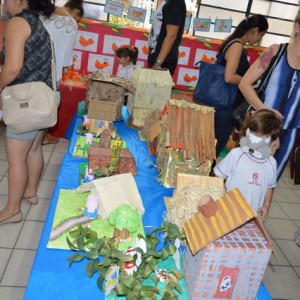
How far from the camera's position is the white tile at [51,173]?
3.55m

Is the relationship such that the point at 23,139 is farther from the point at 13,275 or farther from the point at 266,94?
the point at 266,94

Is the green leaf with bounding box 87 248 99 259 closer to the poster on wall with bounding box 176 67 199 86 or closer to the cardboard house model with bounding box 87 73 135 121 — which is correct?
the cardboard house model with bounding box 87 73 135 121

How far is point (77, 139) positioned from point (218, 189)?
1214 millimetres

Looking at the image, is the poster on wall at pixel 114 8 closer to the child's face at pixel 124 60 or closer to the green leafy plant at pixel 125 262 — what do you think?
the child's face at pixel 124 60

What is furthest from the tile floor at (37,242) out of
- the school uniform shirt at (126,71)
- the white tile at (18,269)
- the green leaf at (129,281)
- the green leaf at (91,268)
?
the school uniform shirt at (126,71)

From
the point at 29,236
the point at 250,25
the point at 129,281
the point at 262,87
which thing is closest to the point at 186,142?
the point at 262,87

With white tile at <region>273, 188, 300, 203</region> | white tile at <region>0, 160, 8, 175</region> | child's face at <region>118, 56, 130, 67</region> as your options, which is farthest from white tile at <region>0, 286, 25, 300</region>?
child's face at <region>118, 56, 130, 67</region>

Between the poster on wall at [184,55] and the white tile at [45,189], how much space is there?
133 inches

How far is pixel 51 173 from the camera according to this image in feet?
12.0

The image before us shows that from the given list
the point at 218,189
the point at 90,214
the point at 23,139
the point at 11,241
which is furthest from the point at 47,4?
the point at 11,241

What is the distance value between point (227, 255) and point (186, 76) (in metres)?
5.14

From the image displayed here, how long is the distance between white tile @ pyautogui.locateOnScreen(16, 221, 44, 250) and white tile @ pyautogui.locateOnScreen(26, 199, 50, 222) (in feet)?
0.18

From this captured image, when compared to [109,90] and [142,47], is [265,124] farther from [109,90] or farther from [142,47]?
[142,47]

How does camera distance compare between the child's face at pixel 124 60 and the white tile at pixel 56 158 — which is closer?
the white tile at pixel 56 158
